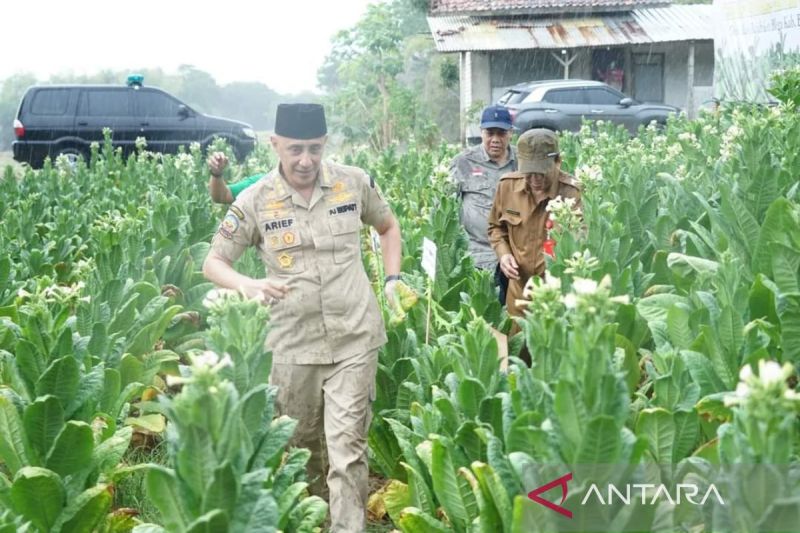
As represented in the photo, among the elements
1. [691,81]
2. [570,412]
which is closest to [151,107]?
[691,81]

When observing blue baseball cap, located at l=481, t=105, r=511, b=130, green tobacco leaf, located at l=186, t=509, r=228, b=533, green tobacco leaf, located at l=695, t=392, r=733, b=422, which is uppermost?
blue baseball cap, located at l=481, t=105, r=511, b=130

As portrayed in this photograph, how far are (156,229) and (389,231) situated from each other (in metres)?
3.71

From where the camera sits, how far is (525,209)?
632cm

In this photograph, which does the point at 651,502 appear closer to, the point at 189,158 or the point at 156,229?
the point at 156,229

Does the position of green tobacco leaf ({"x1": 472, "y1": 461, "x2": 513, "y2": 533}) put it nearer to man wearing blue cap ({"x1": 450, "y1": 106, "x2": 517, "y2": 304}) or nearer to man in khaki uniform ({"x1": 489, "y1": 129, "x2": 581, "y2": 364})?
man in khaki uniform ({"x1": 489, "y1": 129, "x2": 581, "y2": 364})

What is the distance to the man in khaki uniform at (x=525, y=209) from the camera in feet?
20.1

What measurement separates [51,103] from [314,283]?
20.3 m

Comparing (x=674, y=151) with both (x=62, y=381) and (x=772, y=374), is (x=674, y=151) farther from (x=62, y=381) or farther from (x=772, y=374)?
(x=772, y=374)

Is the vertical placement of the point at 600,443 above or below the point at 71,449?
above

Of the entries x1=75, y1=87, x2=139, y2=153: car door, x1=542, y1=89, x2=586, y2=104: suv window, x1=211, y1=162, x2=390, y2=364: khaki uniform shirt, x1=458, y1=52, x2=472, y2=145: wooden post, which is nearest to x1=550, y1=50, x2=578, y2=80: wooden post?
x1=458, y1=52, x2=472, y2=145: wooden post

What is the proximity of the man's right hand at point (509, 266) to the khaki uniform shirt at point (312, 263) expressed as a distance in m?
1.51

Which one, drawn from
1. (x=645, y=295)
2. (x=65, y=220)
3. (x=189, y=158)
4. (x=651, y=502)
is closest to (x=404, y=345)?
(x=645, y=295)

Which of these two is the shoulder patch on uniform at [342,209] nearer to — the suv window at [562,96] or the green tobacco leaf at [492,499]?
the green tobacco leaf at [492,499]

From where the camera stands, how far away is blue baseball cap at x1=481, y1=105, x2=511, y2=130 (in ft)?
23.6
